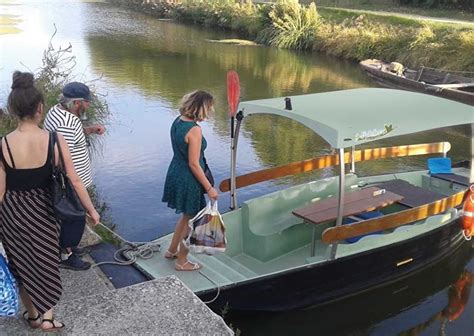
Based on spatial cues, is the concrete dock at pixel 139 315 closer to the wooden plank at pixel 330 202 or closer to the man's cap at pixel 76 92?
the man's cap at pixel 76 92

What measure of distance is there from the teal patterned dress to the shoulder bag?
1.44 m

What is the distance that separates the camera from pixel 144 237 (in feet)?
25.6

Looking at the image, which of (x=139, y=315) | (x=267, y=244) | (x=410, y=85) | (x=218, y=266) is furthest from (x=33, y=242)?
(x=410, y=85)

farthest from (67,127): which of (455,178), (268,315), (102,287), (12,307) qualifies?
(455,178)

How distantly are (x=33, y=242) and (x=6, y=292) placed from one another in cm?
32

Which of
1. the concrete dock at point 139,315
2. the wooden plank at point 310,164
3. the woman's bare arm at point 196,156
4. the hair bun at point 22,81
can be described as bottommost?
the concrete dock at point 139,315

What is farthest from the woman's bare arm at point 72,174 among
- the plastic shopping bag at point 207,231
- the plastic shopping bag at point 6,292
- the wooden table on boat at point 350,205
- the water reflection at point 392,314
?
the wooden table on boat at point 350,205

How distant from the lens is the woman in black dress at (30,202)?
10.6ft

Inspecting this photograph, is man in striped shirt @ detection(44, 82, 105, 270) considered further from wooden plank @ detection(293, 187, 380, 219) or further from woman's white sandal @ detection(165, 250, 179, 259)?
wooden plank @ detection(293, 187, 380, 219)

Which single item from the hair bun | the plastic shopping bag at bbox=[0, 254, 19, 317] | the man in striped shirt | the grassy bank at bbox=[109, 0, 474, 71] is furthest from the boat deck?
the grassy bank at bbox=[109, 0, 474, 71]

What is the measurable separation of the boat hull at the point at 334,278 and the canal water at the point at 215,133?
0.19m

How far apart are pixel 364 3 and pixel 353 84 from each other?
1735 centimetres

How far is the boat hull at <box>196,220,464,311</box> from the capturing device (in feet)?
17.4

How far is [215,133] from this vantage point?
1297 centimetres
